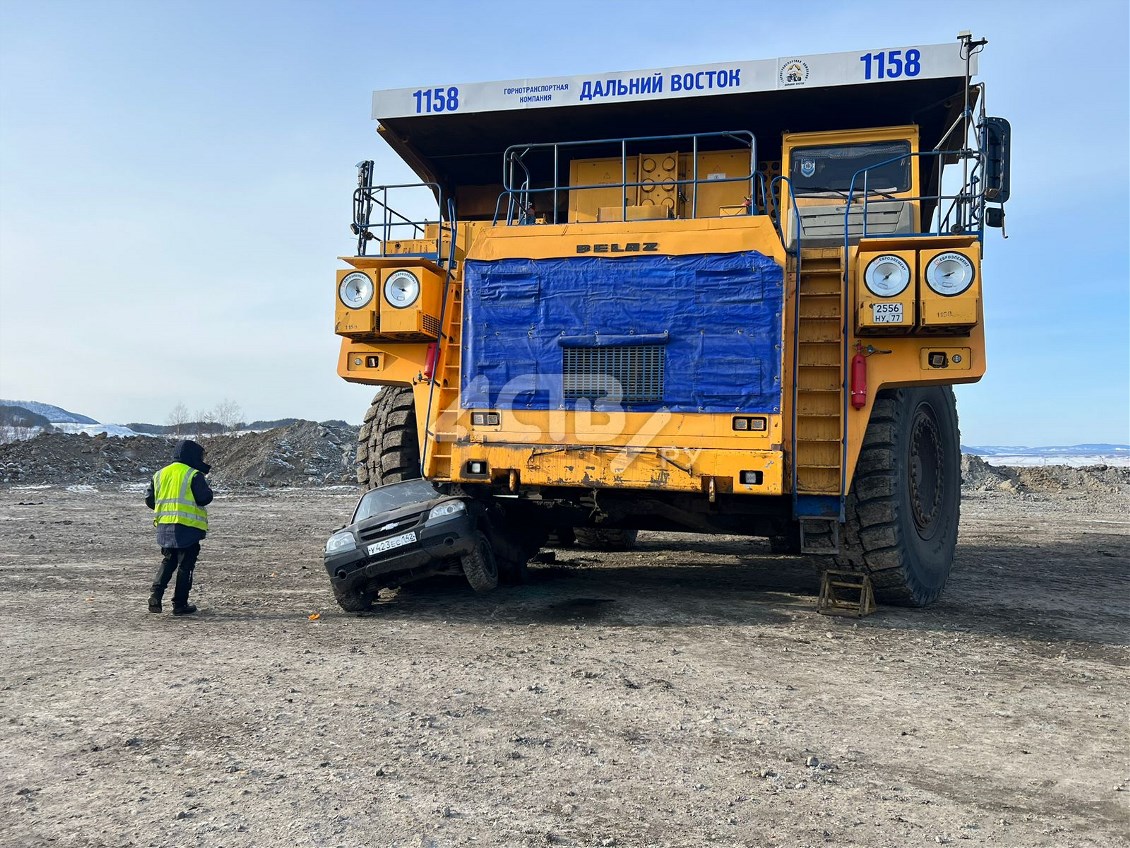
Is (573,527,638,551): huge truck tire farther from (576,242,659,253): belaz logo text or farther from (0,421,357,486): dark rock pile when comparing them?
(0,421,357,486): dark rock pile

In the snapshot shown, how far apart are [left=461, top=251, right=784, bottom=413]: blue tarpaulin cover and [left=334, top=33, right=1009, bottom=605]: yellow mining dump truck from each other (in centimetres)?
1

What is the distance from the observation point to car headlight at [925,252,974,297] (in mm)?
5949

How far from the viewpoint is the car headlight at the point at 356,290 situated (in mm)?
6918

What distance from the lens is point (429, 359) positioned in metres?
7.05

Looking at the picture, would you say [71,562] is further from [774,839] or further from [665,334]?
[774,839]

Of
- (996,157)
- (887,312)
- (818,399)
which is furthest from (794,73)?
(818,399)

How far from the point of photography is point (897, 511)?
6.41 metres

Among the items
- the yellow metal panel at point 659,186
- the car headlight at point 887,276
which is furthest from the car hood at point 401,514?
the car headlight at point 887,276

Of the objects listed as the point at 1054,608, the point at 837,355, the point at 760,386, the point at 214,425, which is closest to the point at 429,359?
the point at 760,386

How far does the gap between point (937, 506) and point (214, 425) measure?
57079 mm

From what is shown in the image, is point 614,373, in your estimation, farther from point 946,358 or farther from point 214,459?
point 214,459

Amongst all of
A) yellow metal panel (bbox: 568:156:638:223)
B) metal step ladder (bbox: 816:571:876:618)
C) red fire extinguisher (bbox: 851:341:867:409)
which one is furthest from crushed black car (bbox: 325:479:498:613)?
yellow metal panel (bbox: 568:156:638:223)

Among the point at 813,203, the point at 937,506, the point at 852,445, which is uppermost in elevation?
the point at 813,203

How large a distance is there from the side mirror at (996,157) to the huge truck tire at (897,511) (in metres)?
1.51
